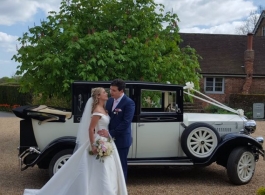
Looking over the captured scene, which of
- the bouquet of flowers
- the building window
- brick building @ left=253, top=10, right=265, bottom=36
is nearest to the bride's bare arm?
the bouquet of flowers

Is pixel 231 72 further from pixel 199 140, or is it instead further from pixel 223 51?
pixel 199 140

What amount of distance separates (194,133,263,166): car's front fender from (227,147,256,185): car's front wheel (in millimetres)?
106

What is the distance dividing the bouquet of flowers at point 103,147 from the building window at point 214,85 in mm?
21111

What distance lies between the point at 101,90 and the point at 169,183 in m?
2.67

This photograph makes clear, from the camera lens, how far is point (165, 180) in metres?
7.89

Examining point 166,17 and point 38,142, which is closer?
point 38,142

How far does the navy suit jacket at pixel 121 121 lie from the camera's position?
5949 millimetres

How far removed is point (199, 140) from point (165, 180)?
1126 mm

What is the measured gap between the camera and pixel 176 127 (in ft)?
24.4

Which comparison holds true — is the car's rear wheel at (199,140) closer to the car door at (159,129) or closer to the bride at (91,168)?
the car door at (159,129)

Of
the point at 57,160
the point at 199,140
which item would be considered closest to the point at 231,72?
the point at 199,140

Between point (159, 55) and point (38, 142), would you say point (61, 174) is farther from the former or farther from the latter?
point (159, 55)

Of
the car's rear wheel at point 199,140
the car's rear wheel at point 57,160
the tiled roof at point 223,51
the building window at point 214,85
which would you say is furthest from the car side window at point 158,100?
the building window at point 214,85

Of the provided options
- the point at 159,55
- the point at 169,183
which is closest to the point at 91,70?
the point at 159,55
